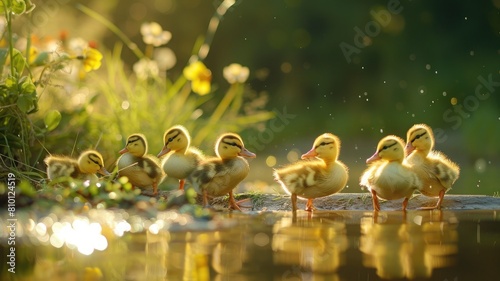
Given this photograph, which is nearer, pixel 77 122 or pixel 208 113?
pixel 77 122

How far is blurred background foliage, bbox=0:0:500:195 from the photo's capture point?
1066cm

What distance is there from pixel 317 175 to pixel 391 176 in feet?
1.34

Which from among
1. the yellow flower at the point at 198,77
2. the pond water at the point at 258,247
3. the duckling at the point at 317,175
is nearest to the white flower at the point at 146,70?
the yellow flower at the point at 198,77

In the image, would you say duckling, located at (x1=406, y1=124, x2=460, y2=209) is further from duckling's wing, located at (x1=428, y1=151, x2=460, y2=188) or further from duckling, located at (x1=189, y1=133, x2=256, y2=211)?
duckling, located at (x1=189, y1=133, x2=256, y2=211)

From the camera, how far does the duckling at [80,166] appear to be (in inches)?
192

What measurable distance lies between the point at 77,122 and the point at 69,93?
69cm

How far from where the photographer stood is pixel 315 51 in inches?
505

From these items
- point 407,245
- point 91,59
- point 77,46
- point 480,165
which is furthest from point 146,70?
point 480,165

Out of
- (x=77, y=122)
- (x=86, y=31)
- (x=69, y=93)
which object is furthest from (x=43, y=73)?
(x=86, y=31)

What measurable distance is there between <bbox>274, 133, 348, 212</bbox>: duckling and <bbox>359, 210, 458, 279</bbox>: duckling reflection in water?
0.93ft

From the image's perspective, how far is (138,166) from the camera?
200 inches

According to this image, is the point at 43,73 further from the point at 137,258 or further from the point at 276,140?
the point at 276,140

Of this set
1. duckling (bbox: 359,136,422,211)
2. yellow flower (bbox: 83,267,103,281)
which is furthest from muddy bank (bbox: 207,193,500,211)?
yellow flower (bbox: 83,267,103,281)

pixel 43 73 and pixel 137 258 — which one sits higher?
pixel 43 73
